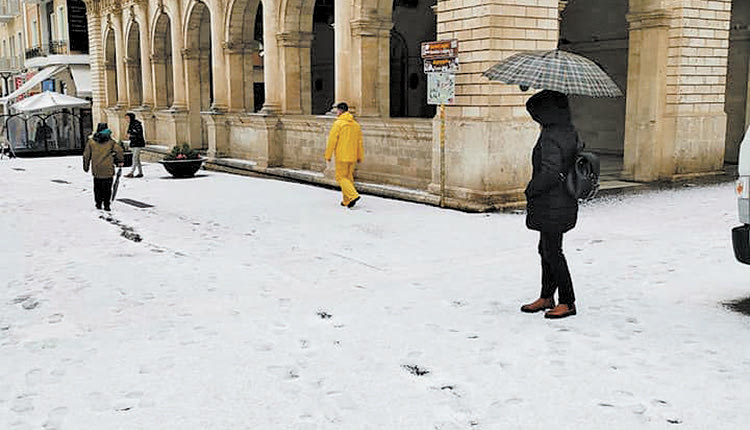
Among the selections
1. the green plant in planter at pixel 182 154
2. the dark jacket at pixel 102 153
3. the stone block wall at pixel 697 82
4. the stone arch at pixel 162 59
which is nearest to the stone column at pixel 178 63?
the stone arch at pixel 162 59

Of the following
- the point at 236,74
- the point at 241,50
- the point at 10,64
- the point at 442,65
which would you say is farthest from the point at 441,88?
the point at 10,64

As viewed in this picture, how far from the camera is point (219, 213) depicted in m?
12.6

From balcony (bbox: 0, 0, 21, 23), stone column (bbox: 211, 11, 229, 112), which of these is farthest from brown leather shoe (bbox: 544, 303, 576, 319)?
balcony (bbox: 0, 0, 21, 23)

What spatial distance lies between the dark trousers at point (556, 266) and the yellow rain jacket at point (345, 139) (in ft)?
23.7

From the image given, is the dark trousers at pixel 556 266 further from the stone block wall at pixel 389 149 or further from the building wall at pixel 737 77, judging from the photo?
the building wall at pixel 737 77

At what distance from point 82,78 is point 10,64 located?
14017mm

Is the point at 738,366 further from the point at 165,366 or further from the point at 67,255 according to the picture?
the point at 67,255

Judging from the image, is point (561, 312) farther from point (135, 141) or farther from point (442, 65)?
point (135, 141)

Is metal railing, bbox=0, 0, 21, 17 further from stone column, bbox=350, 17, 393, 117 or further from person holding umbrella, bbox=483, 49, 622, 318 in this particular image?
person holding umbrella, bbox=483, 49, 622, 318

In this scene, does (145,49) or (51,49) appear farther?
(51,49)

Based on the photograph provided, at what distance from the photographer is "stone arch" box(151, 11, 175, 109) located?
2655cm

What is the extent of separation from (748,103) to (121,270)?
648 inches

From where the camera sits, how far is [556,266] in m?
6.11

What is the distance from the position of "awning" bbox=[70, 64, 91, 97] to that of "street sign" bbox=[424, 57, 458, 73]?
2915cm
